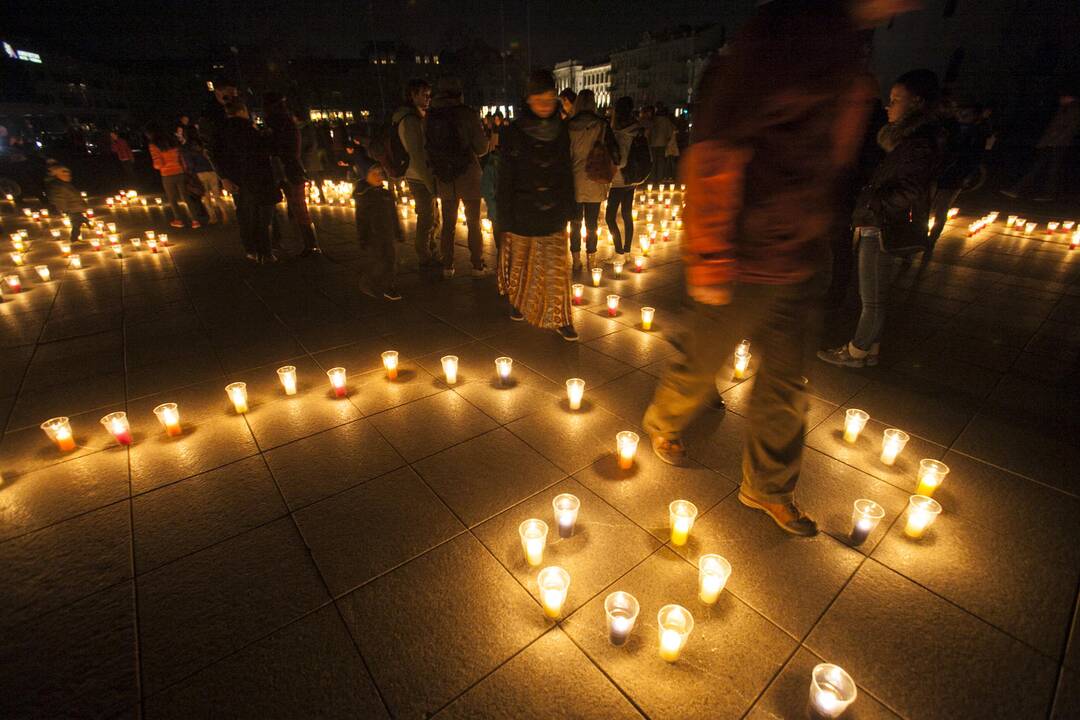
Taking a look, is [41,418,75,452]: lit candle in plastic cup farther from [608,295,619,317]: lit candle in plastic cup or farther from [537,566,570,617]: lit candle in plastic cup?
[608,295,619,317]: lit candle in plastic cup

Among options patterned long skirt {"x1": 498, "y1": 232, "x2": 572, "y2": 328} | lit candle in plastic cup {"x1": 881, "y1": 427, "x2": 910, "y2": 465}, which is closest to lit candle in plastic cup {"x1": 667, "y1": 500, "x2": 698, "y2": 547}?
lit candle in plastic cup {"x1": 881, "y1": 427, "x2": 910, "y2": 465}

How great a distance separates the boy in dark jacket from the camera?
18.6 feet

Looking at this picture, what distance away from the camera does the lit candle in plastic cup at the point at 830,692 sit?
1.65 meters

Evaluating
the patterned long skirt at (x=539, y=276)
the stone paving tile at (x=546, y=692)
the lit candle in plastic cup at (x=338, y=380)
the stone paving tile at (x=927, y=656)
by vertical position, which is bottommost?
the stone paving tile at (x=927, y=656)

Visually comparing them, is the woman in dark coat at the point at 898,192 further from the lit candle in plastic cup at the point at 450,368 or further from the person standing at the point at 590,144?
the lit candle in plastic cup at the point at 450,368

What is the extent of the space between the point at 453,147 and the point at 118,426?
14.0 feet

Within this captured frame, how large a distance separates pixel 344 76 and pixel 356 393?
62650 mm

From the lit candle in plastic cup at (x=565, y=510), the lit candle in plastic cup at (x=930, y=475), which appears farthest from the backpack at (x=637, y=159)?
the lit candle in plastic cup at (x=565, y=510)

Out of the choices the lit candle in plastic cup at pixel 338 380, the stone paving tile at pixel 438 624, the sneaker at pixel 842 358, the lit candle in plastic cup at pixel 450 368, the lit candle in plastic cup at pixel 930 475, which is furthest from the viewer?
the sneaker at pixel 842 358

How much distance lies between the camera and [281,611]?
215 cm

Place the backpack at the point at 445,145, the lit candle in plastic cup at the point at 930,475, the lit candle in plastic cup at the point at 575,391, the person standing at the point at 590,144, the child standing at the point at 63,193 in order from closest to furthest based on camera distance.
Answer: the lit candle in plastic cup at the point at 930,475, the lit candle in plastic cup at the point at 575,391, the person standing at the point at 590,144, the backpack at the point at 445,145, the child standing at the point at 63,193

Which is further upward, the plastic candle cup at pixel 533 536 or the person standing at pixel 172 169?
the person standing at pixel 172 169

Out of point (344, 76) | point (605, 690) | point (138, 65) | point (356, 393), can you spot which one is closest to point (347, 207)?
point (356, 393)

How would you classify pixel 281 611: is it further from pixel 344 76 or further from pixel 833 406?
pixel 344 76
